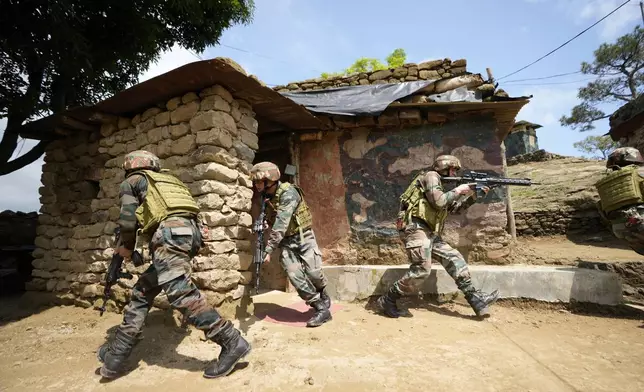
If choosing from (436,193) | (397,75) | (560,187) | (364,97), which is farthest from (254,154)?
(560,187)

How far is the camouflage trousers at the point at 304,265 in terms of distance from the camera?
3.28 m

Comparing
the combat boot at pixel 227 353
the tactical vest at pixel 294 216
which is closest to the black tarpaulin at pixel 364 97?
the tactical vest at pixel 294 216

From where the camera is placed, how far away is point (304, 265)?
3363 mm

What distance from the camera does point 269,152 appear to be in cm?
518

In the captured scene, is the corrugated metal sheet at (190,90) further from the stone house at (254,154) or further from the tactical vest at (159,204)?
the tactical vest at (159,204)

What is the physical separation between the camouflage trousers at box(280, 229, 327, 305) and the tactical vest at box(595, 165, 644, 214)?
335cm

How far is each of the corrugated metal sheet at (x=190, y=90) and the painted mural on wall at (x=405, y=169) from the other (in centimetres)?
88

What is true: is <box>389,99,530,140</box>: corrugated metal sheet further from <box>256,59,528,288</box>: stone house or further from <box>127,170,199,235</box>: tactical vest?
<box>127,170,199,235</box>: tactical vest

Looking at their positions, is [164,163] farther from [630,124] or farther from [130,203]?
[630,124]

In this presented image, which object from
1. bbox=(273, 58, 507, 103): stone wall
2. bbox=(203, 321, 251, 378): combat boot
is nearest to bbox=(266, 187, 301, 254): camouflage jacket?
bbox=(203, 321, 251, 378): combat boot

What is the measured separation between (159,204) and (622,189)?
465 cm

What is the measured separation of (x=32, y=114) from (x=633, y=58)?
75.1 feet

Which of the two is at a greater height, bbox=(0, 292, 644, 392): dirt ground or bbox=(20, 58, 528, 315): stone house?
bbox=(20, 58, 528, 315): stone house

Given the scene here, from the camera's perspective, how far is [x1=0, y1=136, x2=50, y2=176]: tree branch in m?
5.20
